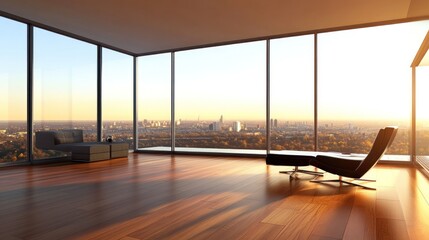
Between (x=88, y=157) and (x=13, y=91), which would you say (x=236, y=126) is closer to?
(x=88, y=157)

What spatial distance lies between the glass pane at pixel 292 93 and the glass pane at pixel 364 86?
0.85 feet

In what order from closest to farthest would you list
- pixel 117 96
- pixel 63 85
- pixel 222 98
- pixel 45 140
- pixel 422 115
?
1. pixel 422 115
2. pixel 45 140
3. pixel 63 85
4. pixel 222 98
5. pixel 117 96

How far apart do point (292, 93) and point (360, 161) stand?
3354 mm

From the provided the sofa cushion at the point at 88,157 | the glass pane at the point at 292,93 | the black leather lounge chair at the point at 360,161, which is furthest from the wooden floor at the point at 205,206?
the glass pane at the point at 292,93

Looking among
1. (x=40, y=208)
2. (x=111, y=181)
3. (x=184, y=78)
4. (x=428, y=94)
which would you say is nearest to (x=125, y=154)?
(x=184, y=78)

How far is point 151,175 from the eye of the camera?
5.08 m

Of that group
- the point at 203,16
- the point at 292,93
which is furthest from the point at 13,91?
the point at 292,93

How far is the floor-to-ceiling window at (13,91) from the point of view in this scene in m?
5.97

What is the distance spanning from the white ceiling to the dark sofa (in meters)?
2.30

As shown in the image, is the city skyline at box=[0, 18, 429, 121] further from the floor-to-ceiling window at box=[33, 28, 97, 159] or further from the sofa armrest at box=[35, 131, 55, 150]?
the sofa armrest at box=[35, 131, 55, 150]

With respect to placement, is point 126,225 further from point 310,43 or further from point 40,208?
point 310,43

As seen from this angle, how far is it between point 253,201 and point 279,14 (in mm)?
3895

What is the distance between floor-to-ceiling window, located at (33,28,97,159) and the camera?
6.66m

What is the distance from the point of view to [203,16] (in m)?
6.07
